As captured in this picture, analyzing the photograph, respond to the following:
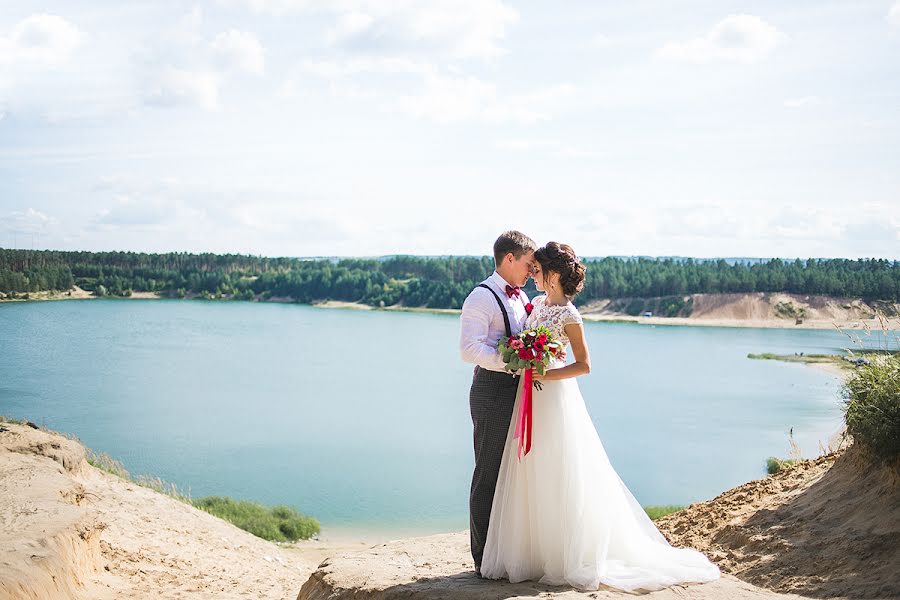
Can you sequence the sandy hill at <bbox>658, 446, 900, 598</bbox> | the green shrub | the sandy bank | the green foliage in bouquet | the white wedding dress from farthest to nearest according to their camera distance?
1. the green shrub
2. the sandy bank
3. the sandy hill at <bbox>658, 446, 900, 598</bbox>
4. the white wedding dress
5. the green foliage in bouquet

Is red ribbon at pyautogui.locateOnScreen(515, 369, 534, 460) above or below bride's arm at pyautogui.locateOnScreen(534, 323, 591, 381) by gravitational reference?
below

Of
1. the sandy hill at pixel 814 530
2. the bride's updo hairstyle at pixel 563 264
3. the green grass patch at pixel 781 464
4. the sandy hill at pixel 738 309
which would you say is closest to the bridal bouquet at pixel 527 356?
the bride's updo hairstyle at pixel 563 264

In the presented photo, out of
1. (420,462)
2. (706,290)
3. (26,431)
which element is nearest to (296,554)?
(26,431)

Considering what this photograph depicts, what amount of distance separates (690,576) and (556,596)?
0.92 metres

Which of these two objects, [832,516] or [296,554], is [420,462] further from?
[832,516]

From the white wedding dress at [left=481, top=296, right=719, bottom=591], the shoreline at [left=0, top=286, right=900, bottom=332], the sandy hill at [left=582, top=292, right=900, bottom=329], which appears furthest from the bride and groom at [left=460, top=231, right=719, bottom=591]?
the sandy hill at [left=582, top=292, right=900, bottom=329]

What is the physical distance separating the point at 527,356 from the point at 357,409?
25.9 metres

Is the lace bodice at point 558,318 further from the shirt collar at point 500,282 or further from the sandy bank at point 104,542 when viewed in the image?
the sandy bank at point 104,542

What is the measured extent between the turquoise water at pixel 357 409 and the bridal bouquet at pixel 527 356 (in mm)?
6032

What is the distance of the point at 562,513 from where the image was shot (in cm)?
459

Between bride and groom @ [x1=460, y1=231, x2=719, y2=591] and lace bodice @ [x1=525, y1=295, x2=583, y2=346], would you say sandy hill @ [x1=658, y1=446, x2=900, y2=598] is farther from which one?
lace bodice @ [x1=525, y1=295, x2=583, y2=346]

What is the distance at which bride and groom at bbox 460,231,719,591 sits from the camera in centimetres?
459

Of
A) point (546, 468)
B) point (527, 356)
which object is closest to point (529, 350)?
point (527, 356)

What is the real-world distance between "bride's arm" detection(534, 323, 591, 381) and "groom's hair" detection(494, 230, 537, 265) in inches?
20.6
